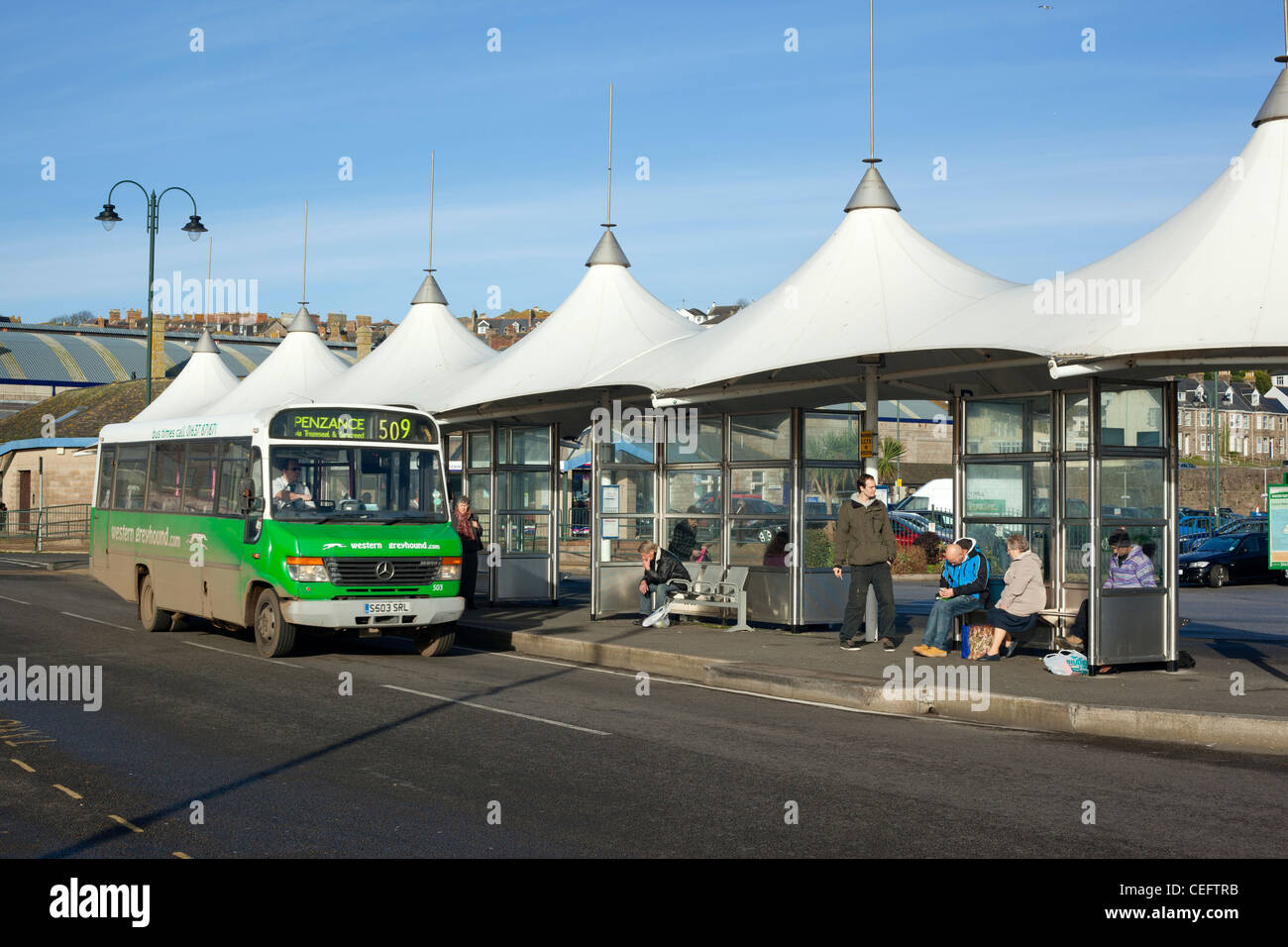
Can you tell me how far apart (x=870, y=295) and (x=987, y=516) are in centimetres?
300

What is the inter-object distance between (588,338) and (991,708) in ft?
36.4

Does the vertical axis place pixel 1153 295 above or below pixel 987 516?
above

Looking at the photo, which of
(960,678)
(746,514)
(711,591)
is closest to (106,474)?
(711,591)

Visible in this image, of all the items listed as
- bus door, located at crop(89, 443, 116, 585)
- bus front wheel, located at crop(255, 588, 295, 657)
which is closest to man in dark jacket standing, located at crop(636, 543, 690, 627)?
bus front wheel, located at crop(255, 588, 295, 657)

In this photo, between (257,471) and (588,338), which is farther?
→ (588,338)

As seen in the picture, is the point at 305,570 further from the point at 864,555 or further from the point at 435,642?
the point at 864,555

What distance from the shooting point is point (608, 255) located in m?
22.5

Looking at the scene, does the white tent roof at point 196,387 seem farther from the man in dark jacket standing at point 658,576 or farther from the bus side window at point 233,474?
Answer: the man in dark jacket standing at point 658,576

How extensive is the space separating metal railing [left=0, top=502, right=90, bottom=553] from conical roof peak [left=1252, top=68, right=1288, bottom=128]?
44350mm

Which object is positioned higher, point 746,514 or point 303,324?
point 303,324

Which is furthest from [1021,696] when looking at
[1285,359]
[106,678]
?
[106,678]

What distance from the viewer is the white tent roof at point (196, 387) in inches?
1385
